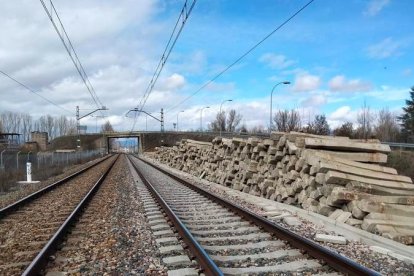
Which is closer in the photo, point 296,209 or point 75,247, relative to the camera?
point 75,247

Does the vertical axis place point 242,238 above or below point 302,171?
below

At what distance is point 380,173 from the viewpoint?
1312cm

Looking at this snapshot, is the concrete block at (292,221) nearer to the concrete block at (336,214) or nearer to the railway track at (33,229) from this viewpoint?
the concrete block at (336,214)

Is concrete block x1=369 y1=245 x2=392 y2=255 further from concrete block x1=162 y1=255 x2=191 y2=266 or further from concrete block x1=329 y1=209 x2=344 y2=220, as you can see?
concrete block x1=162 y1=255 x2=191 y2=266

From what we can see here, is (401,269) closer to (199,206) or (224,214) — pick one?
(224,214)

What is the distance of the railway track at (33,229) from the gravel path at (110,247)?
268mm

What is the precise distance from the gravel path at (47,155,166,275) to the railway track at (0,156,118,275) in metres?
0.27

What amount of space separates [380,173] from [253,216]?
177 inches

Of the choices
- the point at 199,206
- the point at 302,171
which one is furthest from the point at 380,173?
the point at 199,206

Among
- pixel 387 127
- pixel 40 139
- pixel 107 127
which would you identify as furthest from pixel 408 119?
pixel 107 127

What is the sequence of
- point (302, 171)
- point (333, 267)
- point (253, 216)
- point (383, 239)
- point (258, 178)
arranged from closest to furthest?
→ point (333, 267), point (383, 239), point (253, 216), point (302, 171), point (258, 178)

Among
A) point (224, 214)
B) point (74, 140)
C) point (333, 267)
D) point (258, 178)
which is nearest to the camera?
point (333, 267)

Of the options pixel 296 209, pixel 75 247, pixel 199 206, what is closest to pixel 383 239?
pixel 296 209

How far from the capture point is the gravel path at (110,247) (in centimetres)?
735
